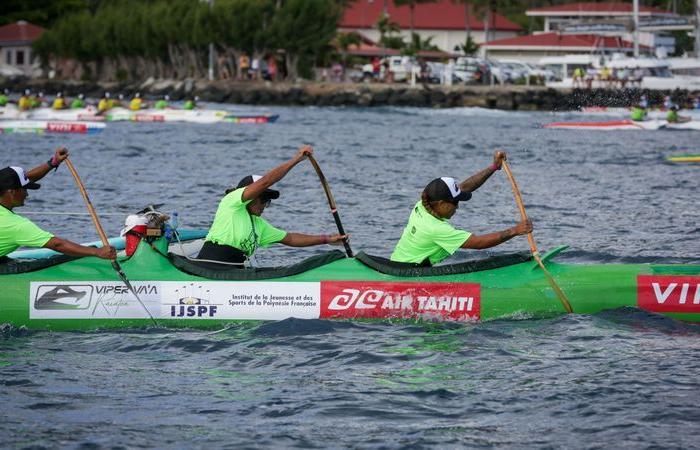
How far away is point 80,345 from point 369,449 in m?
4.24

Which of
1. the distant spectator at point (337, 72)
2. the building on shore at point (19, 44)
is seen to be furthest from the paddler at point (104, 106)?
the building on shore at point (19, 44)

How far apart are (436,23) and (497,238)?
92.8 metres

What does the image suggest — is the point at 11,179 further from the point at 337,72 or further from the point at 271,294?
the point at 337,72

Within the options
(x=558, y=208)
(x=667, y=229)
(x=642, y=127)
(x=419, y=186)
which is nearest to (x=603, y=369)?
(x=667, y=229)

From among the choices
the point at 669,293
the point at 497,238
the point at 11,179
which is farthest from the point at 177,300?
the point at 669,293

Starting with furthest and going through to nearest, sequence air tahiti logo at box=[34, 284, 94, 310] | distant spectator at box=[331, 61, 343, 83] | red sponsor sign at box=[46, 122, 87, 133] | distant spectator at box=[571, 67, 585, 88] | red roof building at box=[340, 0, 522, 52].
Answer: red roof building at box=[340, 0, 522, 52] → distant spectator at box=[331, 61, 343, 83] → distant spectator at box=[571, 67, 585, 88] → red sponsor sign at box=[46, 122, 87, 133] → air tahiti logo at box=[34, 284, 94, 310]

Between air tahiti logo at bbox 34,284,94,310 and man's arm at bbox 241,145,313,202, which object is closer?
man's arm at bbox 241,145,313,202

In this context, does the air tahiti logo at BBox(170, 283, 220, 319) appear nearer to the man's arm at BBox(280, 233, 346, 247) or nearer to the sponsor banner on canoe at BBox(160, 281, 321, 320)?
the sponsor banner on canoe at BBox(160, 281, 321, 320)

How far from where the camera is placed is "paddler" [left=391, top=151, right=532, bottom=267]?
1284cm

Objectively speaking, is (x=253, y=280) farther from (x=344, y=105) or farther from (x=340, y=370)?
(x=344, y=105)

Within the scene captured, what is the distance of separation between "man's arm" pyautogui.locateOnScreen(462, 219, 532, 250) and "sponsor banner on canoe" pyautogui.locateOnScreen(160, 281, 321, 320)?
1.71 m

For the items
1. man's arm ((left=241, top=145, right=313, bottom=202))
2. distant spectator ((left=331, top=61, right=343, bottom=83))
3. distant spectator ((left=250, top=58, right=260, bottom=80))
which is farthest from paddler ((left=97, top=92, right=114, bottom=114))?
man's arm ((left=241, top=145, right=313, bottom=202))

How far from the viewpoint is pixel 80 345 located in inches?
501

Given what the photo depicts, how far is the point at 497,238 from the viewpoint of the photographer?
12781mm
